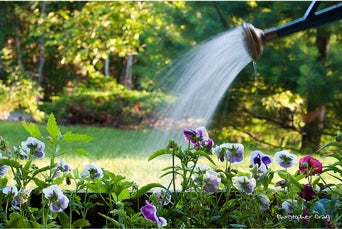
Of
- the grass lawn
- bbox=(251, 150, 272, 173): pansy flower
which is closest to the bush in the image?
the grass lawn

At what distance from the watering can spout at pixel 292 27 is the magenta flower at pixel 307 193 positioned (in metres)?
0.25

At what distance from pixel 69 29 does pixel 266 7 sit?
165 centimetres

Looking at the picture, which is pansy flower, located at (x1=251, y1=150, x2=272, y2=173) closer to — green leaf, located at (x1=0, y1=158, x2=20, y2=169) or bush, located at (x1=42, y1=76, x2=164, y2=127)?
green leaf, located at (x1=0, y1=158, x2=20, y2=169)

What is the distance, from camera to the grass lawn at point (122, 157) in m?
2.22

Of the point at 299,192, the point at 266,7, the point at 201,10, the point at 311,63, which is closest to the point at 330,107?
the point at 311,63

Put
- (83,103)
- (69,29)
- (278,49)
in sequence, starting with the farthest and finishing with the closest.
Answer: (83,103) < (69,29) < (278,49)

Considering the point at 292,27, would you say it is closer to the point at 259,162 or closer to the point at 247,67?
the point at 259,162

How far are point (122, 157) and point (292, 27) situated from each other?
220cm

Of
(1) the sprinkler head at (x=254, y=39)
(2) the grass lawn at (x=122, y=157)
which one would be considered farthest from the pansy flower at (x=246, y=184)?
(2) the grass lawn at (x=122, y=157)

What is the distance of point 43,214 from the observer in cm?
63

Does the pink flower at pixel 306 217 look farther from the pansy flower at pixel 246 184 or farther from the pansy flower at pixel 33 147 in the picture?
the pansy flower at pixel 33 147

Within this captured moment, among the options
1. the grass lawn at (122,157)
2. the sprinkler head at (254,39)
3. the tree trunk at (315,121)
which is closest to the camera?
the sprinkler head at (254,39)

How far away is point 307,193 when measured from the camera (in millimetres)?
688

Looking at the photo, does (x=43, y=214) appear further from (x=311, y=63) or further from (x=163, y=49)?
(x=163, y=49)
